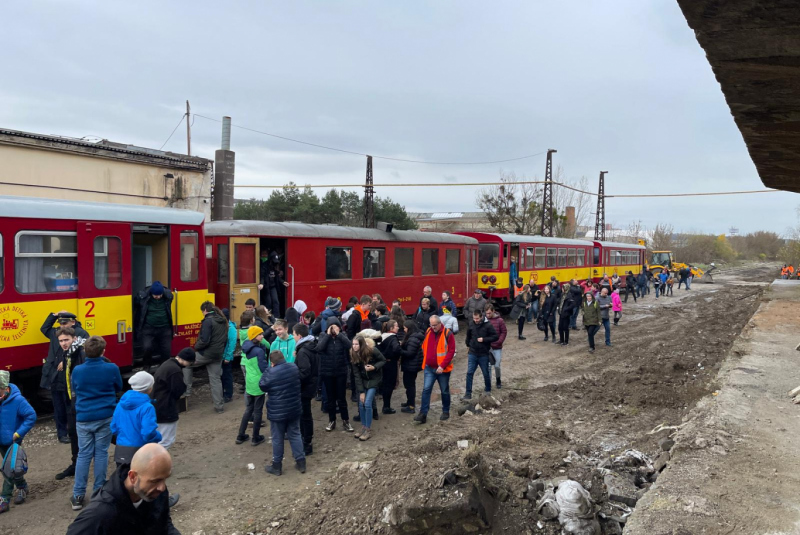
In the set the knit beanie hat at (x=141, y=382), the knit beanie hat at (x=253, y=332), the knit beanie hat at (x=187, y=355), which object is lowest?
the knit beanie hat at (x=187, y=355)

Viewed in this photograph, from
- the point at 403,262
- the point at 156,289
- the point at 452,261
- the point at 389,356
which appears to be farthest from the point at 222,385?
the point at 452,261

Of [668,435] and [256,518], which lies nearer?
[256,518]

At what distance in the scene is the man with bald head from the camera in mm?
2508

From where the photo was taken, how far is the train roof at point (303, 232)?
11.2 m

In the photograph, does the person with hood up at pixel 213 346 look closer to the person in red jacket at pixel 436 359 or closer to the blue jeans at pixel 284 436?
the blue jeans at pixel 284 436

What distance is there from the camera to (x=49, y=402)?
332 inches

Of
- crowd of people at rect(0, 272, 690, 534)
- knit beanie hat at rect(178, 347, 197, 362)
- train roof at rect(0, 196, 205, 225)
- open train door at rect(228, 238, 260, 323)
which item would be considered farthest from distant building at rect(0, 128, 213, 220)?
knit beanie hat at rect(178, 347, 197, 362)

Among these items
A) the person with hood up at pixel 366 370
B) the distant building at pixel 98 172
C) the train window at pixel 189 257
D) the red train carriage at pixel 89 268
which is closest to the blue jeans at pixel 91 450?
the red train carriage at pixel 89 268

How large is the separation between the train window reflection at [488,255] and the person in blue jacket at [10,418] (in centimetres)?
1676

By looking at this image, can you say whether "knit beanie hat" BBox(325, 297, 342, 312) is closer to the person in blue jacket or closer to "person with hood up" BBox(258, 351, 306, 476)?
"person with hood up" BBox(258, 351, 306, 476)

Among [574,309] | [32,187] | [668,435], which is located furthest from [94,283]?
[574,309]

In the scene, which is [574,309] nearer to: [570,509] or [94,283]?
[570,509]

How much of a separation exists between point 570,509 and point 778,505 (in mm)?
1781

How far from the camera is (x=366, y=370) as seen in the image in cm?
757
